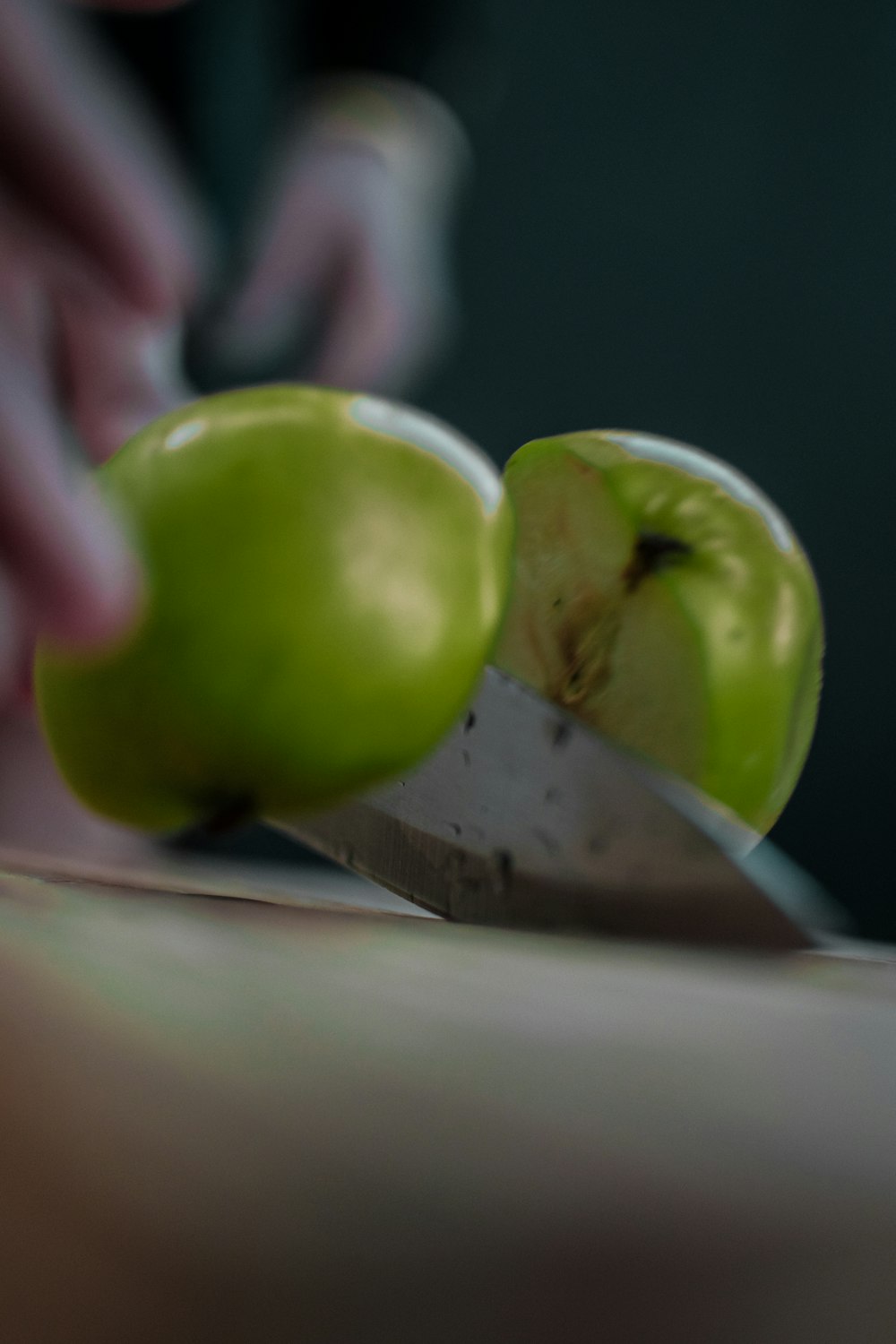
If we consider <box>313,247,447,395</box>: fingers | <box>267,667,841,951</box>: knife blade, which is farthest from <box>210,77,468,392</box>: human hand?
<box>267,667,841,951</box>: knife blade

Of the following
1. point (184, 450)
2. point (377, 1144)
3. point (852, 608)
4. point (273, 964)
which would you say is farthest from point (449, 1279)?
point (852, 608)

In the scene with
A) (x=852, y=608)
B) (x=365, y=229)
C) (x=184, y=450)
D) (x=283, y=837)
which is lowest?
(x=283, y=837)

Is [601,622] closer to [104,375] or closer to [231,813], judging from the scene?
[231,813]

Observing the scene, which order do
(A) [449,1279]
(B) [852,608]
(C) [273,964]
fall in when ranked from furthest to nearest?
(B) [852,608]
(C) [273,964]
(A) [449,1279]

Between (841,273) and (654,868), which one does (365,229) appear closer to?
(654,868)

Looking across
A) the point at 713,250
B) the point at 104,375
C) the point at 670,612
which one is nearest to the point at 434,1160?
the point at 670,612

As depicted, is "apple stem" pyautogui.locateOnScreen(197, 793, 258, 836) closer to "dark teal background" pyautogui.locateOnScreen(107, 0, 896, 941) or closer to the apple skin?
the apple skin

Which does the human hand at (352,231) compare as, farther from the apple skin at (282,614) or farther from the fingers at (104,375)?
the apple skin at (282,614)

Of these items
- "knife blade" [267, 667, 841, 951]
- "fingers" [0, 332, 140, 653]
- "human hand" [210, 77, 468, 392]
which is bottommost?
"knife blade" [267, 667, 841, 951]
